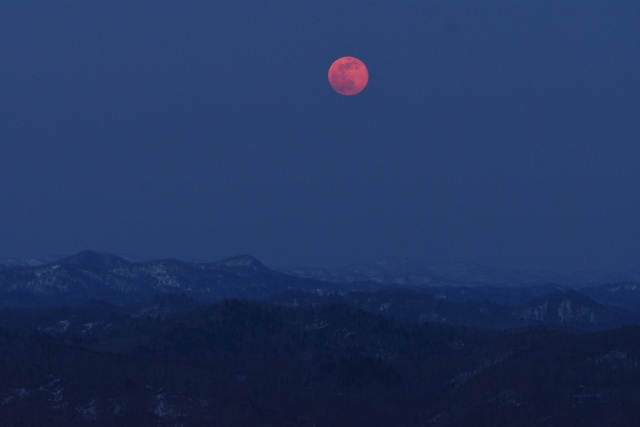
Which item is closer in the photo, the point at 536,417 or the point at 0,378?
the point at 536,417

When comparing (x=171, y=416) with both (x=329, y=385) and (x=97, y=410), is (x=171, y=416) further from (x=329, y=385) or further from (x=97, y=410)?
(x=329, y=385)

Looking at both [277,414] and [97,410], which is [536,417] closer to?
[277,414]

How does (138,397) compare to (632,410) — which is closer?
(632,410)

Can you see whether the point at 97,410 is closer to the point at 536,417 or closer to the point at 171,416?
the point at 171,416

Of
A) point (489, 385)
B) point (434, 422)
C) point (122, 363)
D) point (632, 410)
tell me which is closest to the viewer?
point (632, 410)

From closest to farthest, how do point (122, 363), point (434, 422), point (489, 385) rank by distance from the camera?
point (434, 422)
point (489, 385)
point (122, 363)

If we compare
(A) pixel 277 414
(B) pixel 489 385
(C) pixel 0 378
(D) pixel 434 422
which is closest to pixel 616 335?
(B) pixel 489 385

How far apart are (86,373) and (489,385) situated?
214 feet

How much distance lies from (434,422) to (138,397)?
45.0m

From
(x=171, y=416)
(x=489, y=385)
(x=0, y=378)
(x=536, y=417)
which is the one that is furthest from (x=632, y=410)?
(x=0, y=378)

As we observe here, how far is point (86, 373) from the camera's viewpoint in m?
160

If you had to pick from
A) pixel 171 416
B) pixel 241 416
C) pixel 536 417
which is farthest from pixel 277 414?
pixel 536 417

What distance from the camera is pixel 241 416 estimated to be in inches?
5615

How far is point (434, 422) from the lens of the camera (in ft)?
487
